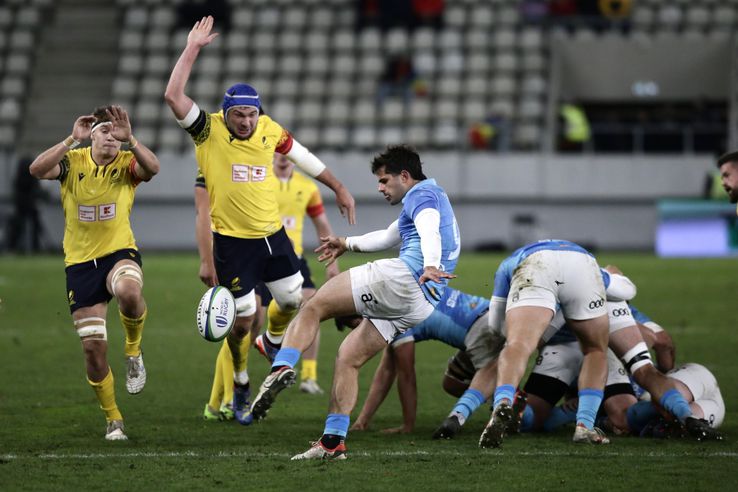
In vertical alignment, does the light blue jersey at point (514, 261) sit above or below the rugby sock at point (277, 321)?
above

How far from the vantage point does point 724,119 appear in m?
28.7

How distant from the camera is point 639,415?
801 centimetres

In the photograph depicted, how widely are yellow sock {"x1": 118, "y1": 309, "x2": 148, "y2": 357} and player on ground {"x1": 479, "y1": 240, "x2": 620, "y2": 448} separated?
93.3 inches

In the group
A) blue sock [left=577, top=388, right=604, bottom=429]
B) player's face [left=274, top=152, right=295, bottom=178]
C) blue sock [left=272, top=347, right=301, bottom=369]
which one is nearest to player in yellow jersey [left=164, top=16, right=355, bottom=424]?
blue sock [left=272, top=347, right=301, bottom=369]

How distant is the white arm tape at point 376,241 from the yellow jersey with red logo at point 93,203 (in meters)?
1.57

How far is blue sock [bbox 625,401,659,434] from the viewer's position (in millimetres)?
7945

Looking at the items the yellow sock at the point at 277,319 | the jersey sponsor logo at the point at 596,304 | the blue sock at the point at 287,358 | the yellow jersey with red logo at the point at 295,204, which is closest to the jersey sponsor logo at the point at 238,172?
the yellow sock at the point at 277,319

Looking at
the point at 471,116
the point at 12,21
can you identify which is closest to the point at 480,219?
the point at 471,116

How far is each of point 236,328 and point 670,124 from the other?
72.5ft

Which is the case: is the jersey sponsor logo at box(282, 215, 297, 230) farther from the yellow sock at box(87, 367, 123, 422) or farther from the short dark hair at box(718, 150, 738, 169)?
the short dark hair at box(718, 150, 738, 169)

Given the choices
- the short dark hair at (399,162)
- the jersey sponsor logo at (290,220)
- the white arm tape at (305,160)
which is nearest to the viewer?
the short dark hair at (399,162)

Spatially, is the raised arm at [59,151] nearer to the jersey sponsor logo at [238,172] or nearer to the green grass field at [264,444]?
the jersey sponsor logo at [238,172]

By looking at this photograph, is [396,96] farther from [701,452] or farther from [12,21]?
[701,452]

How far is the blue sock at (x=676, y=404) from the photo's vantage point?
765cm
